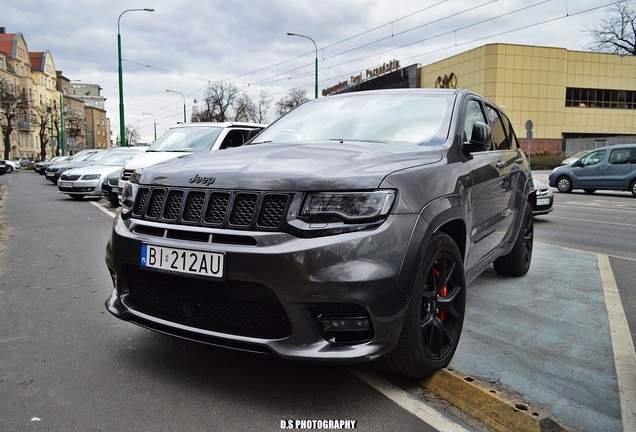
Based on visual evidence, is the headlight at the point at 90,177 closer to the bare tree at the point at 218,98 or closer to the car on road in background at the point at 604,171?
the car on road in background at the point at 604,171

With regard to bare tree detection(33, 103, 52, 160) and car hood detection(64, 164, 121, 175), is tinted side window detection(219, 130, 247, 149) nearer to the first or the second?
car hood detection(64, 164, 121, 175)

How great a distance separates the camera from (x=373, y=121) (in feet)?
12.3

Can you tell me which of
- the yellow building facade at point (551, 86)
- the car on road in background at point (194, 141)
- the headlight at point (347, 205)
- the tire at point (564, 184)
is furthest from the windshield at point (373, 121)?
the yellow building facade at point (551, 86)

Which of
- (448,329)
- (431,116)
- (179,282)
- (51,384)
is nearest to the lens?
(179,282)

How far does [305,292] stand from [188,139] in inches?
364

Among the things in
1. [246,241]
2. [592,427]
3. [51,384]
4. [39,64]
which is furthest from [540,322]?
[39,64]

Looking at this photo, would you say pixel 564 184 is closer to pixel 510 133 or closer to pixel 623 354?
pixel 510 133

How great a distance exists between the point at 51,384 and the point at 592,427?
2.74m

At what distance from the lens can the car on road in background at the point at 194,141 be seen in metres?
10.5

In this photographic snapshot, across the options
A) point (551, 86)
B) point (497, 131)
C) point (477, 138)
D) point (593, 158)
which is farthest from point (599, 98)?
point (477, 138)

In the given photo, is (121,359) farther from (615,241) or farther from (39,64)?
(39,64)

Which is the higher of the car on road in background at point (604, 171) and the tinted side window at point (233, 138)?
the tinted side window at point (233, 138)

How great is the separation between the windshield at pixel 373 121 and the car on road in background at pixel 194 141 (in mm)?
6085

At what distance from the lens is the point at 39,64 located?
88438 millimetres
